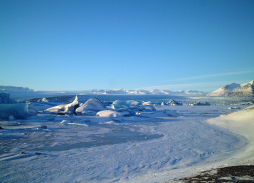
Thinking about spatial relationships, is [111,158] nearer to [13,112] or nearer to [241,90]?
[13,112]

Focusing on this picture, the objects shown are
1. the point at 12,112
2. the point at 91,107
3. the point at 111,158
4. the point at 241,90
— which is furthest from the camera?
the point at 241,90

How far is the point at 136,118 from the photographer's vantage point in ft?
39.4

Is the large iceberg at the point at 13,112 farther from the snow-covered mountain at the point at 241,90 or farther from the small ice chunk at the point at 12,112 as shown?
the snow-covered mountain at the point at 241,90

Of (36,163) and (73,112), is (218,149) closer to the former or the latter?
(36,163)

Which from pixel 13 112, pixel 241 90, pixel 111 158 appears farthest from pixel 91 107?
pixel 241 90

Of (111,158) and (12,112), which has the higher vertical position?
(12,112)

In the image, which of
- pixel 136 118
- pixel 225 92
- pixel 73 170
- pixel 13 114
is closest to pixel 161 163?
pixel 73 170

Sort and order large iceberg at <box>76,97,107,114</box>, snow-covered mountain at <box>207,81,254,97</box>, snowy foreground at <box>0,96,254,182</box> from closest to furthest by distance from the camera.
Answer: snowy foreground at <box>0,96,254,182</box>
large iceberg at <box>76,97,107,114</box>
snow-covered mountain at <box>207,81,254,97</box>

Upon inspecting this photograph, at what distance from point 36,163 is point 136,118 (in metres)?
8.66

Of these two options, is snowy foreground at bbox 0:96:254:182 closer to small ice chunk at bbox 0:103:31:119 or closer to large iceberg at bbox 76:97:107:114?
small ice chunk at bbox 0:103:31:119

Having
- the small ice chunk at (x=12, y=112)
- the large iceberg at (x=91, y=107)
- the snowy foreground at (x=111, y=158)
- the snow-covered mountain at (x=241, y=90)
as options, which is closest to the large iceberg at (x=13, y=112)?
the small ice chunk at (x=12, y=112)

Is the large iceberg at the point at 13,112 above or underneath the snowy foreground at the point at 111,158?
above

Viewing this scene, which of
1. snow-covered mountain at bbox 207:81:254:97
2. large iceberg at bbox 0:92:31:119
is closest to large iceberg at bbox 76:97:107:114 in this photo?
large iceberg at bbox 0:92:31:119

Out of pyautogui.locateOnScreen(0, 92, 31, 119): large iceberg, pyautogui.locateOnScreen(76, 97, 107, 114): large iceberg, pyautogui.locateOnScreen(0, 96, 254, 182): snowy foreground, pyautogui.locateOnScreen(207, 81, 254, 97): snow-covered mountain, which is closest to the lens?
pyautogui.locateOnScreen(0, 96, 254, 182): snowy foreground
